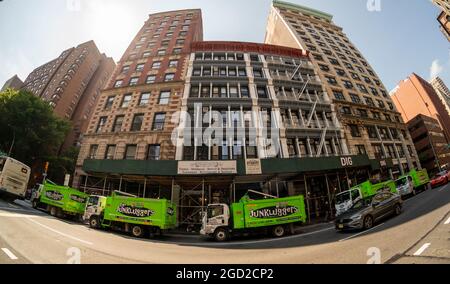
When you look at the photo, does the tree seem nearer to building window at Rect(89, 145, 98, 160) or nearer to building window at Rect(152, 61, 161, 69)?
building window at Rect(89, 145, 98, 160)

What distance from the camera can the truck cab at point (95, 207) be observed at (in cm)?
1462

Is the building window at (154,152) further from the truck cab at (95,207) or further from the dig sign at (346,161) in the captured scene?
the dig sign at (346,161)

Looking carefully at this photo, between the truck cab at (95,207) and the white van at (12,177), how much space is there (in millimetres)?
9765

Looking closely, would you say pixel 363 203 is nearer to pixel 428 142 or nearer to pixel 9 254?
pixel 9 254

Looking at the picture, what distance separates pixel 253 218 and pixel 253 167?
181 inches

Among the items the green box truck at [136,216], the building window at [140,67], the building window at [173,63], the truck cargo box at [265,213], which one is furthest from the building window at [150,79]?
the truck cargo box at [265,213]

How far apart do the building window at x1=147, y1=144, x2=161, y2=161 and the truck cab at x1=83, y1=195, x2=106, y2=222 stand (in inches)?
243

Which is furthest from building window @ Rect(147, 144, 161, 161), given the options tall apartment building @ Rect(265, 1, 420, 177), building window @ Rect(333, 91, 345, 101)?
building window @ Rect(333, 91, 345, 101)

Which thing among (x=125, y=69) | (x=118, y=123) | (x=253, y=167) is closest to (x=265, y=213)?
(x=253, y=167)

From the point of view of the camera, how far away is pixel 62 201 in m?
16.8

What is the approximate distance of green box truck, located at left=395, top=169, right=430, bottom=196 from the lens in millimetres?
19766
